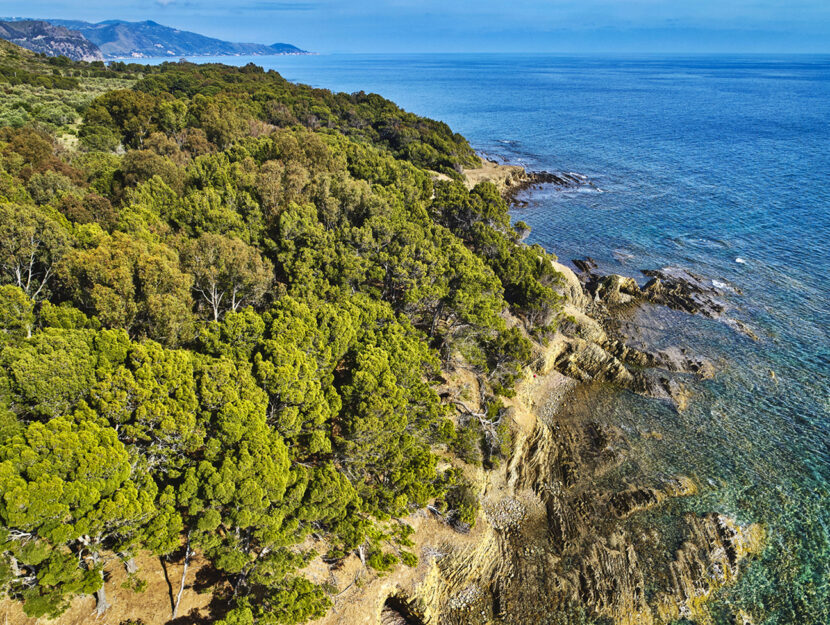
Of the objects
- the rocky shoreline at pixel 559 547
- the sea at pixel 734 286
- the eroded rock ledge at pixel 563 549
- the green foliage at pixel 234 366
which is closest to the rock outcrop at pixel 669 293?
the sea at pixel 734 286

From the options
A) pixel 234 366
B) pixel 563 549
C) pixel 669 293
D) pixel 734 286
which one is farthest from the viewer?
pixel 734 286

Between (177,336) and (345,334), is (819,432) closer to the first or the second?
(345,334)

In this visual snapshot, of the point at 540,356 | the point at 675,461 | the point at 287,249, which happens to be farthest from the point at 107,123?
the point at 675,461

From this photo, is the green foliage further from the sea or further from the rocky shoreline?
the sea

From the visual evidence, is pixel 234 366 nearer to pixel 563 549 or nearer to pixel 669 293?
pixel 563 549

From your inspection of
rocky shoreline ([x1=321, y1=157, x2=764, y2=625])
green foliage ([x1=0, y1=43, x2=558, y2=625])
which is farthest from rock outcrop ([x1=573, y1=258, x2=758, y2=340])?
rocky shoreline ([x1=321, y1=157, x2=764, y2=625])

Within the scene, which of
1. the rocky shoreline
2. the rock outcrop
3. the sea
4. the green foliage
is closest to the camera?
the green foliage

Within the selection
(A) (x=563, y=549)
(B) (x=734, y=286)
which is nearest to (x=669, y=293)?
(B) (x=734, y=286)

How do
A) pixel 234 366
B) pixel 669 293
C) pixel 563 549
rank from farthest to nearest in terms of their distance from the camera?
pixel 669 293
pixel 563 549
pixel 234 366
